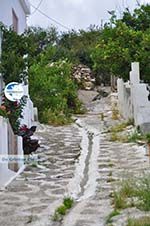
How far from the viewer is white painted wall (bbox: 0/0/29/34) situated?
1189cm

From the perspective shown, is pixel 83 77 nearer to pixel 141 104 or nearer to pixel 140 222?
pixel 141 104

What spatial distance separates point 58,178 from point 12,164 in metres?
0.98

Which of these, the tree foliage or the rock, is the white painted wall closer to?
the tree foliage

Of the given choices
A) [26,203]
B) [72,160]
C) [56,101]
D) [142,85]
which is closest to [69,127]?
[56,101]

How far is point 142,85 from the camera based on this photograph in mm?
15273

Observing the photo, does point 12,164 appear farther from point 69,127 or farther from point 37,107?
A: point 37,107

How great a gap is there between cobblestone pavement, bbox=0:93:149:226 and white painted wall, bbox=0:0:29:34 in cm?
331

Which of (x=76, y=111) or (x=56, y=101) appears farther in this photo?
(x=76, y=111)

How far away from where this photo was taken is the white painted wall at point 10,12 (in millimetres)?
11894

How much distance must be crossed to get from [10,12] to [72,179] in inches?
217

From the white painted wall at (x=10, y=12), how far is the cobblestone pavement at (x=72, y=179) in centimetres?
331

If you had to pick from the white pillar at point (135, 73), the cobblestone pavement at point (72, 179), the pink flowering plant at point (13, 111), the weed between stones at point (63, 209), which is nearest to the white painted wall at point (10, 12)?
the pink flowering plant at point (13, 111)

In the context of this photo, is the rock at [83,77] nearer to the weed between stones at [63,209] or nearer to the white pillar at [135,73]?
the white pillar at [135,73]

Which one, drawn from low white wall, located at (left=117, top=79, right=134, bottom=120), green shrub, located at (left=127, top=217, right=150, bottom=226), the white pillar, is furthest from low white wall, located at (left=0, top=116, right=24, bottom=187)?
low white wall, located at (left=117, top=79, right=134, bottom=120)
